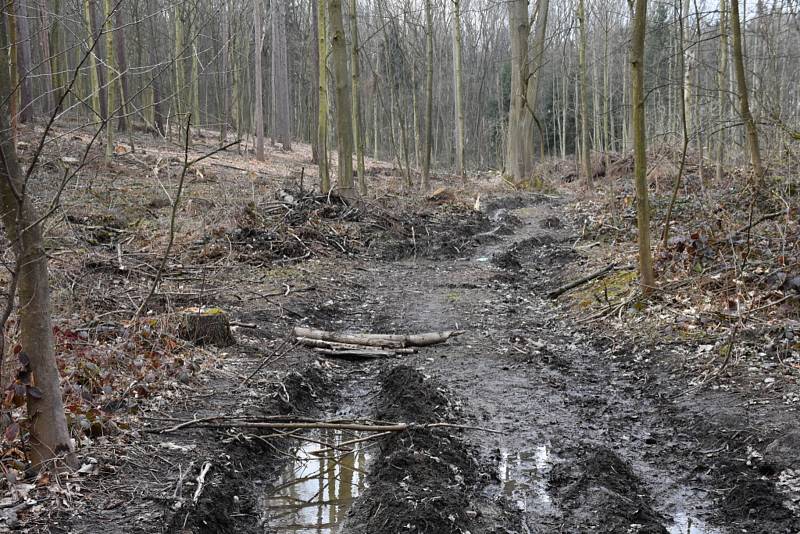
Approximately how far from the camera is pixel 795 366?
5566 mm

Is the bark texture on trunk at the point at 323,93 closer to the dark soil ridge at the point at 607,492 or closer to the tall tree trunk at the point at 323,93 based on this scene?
the tall tree trunk at the point at 323,93

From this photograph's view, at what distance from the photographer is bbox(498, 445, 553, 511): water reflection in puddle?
14.2ft

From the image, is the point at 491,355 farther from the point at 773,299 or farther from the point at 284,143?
the point at 284,143

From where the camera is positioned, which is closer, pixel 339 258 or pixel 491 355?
pixel 491 355

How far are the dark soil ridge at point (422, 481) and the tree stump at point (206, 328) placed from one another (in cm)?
227

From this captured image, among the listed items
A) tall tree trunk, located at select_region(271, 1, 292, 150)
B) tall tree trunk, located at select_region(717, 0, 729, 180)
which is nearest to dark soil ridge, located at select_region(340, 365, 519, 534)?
tall tree trunk, located at select_region(717, 0, 729, 180)

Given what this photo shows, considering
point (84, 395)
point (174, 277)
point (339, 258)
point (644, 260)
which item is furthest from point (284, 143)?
point (84, 395)

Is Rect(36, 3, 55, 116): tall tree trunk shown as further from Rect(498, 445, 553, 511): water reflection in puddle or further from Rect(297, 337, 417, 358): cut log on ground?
Rect(498, 445, 553, 511): water reflection in puddle

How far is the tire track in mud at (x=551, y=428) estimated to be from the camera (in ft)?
13.2

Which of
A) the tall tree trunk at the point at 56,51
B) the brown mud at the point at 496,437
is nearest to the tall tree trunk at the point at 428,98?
the tall tree trunk at the point at 56,51

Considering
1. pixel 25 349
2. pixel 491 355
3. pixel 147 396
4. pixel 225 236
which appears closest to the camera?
pixel 25 349

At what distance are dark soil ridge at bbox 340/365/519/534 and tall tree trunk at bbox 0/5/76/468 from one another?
186 cm

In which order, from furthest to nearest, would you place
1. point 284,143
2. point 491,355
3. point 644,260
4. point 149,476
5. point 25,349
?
1. point 284,143
2. point 644,260
3. point 491,355
4. point 149,476
5. point 25,349

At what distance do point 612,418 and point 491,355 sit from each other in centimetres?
191
